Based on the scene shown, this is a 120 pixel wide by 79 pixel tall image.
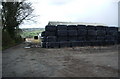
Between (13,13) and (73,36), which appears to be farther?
(13,13)

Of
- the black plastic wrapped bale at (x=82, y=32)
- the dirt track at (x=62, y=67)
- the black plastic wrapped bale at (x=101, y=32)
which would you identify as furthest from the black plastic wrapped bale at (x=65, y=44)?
the dirt track at (x=62, y=67)

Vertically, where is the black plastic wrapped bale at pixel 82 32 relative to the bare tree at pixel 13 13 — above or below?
below

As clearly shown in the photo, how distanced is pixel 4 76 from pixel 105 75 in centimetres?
332

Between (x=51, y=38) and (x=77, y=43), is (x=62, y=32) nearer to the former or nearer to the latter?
(x=51, y=38)

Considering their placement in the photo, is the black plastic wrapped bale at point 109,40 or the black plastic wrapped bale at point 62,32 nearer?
the black plastic wrapped bale at point 62,32

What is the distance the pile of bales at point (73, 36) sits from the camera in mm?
16683

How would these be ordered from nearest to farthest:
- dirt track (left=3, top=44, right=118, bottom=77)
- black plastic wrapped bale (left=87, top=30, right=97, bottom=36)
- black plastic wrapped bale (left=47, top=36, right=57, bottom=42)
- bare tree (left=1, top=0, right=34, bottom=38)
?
dirt track (left=3, top=44, right=118, bottom=77) → black plastic wrapped bale (left=47, top=36, right=57, bottom=42) → black plastic wrapped bale (left=87, top=30, right=97, bottom=36) → bare tree (left=1, top=0, right=34, bottom=38)

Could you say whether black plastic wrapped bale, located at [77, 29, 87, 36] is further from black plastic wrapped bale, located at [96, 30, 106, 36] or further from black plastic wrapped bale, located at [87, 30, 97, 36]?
black plastic wrapped bale, located at [96, 30, 106, 36]

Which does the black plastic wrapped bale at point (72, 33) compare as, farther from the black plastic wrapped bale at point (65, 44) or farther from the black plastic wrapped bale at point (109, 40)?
the black plastic wrapped bale at point (109, 40)

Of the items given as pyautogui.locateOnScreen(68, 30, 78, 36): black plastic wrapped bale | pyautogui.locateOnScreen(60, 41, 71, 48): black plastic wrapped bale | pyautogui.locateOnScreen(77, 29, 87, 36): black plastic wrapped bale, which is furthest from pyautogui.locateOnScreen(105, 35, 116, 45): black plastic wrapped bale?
pyautogui.locateOnScreen(60, 41, 71, 48): black plastic wrapped bale

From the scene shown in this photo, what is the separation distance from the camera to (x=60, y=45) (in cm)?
1661

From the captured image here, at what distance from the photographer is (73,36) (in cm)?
1723

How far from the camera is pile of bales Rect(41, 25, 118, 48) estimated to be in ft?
54.7

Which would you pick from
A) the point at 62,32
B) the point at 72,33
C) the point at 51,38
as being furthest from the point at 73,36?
the point at 51,38
